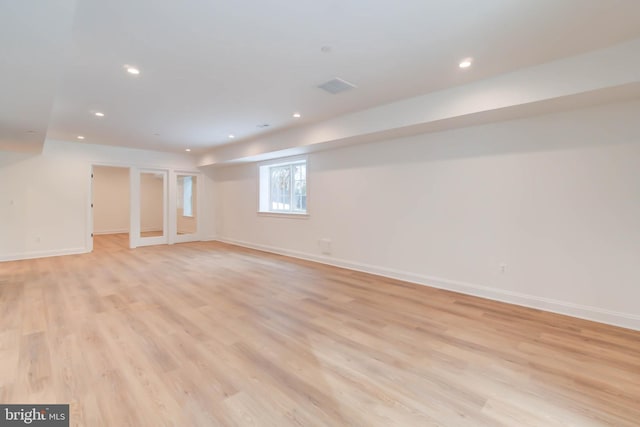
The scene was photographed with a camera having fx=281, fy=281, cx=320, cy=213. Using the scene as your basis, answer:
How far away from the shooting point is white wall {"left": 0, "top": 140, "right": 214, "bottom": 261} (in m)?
5.84

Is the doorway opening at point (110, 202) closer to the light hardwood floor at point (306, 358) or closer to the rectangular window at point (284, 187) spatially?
the rectangular window at point (284, 187)

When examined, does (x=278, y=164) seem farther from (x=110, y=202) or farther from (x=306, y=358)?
(x=110, y=202)

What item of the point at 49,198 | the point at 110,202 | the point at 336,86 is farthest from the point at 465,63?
the point at 110,202

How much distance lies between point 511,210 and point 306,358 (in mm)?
3099

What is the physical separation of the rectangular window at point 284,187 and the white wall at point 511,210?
1.08 metres

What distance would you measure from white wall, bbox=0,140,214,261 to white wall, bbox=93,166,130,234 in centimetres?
351

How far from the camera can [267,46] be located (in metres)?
2.54

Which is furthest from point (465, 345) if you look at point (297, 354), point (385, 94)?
point (385, 94)

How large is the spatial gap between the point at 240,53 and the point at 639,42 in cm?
351

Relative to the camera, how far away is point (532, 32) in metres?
2.34

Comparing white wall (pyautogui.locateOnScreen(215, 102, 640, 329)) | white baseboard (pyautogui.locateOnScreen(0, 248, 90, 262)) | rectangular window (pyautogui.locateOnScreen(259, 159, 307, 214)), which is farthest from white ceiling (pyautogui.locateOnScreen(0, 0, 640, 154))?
white baseboard (pyautogui.locateOnScreen(0, 248, 90, 262))

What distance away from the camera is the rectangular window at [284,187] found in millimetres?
6372

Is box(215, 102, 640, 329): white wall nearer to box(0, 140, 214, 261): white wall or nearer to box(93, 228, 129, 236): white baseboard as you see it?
box(0, 140, 214, 261): white wall

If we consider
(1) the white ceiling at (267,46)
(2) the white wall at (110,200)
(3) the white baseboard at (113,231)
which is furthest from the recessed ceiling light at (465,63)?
(3) the white baseboard at (113,231)
